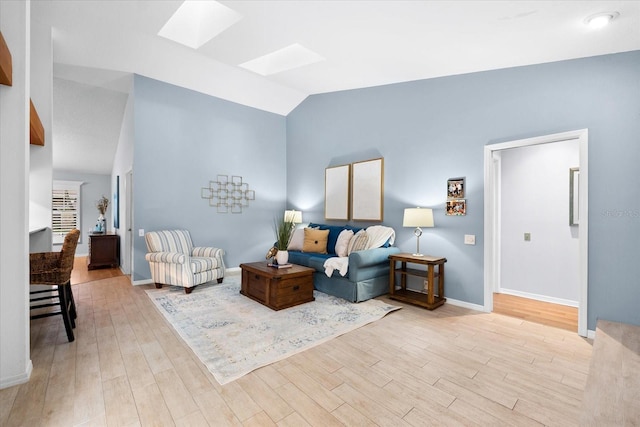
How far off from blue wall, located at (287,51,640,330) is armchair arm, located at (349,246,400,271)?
46 cm

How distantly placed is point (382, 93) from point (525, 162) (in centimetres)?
232

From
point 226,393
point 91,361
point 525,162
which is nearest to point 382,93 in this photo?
point 525,162

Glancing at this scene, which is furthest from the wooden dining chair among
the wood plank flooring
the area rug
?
the wood plank flooring

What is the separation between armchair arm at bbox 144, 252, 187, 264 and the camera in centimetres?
409

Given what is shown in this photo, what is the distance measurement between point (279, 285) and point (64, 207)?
7856 millimetres

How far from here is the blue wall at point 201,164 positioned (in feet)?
15.5

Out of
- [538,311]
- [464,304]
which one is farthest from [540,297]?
[464,304]

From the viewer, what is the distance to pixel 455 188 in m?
3.78

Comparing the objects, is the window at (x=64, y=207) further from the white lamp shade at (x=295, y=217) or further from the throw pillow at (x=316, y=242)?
the throw pillow at (x=316, y=242)

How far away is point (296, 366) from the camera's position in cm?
227

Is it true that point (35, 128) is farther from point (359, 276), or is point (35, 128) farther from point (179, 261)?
point (359, 276)

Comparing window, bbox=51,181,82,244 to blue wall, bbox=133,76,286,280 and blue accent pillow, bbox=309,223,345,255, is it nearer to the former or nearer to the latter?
blue wall, bbox=133,76,286,280

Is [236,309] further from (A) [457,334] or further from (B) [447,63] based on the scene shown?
(B) [447,63]

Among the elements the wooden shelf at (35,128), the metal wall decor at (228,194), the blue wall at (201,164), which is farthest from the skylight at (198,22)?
the metal wall decor at (228,194)
